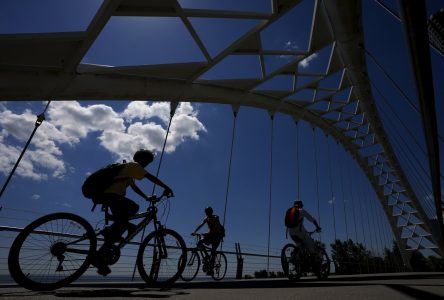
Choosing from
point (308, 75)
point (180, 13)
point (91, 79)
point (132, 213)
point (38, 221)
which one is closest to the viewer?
point (38, 221)

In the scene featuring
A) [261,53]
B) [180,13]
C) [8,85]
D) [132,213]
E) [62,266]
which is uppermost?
[261,53]

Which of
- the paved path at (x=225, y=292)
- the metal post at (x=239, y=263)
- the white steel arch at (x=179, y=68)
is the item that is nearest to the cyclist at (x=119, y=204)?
the paved path at (x=225, y=292)

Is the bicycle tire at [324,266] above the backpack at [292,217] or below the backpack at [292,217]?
below

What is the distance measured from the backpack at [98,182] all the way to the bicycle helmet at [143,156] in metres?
0.49

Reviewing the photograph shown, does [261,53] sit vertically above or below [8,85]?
above

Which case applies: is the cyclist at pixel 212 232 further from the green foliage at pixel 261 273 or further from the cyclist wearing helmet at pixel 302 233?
the green foliage at pixel 261 273

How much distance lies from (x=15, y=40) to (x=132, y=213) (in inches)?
168

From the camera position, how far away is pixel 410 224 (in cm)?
2884

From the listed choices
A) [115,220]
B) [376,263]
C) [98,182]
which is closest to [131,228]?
[115,220]

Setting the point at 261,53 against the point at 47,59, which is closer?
the point at 47,59

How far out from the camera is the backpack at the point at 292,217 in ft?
21.0

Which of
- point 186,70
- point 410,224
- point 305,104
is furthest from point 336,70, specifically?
point 410,224

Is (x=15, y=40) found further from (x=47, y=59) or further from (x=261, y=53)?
(x=261, y=53)

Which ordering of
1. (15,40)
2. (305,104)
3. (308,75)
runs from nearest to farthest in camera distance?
(15,40) < (308,75) < (305,104)
